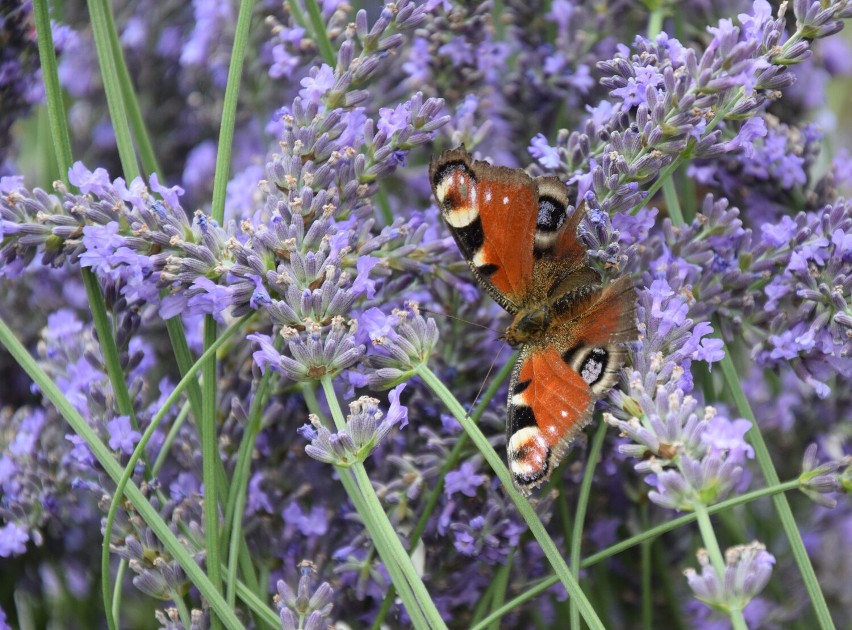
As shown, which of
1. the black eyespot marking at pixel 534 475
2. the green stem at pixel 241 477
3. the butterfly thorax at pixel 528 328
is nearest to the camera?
the black eyespot marking at pixel 534 475

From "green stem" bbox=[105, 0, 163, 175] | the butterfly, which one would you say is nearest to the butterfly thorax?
the butterfly

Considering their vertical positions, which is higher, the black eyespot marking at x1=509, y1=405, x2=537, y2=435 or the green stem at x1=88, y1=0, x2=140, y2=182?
the green stem at x1=88, y1=0, x2=140, y2=182

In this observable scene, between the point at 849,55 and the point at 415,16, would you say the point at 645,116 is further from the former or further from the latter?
the point at 849,55

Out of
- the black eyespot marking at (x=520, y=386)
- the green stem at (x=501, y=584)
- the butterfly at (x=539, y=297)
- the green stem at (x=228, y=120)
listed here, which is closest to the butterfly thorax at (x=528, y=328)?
the butterfly at (x=539, y=297)

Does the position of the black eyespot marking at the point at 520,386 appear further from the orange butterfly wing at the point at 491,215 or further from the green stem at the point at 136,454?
the green stem at the point at 136,454

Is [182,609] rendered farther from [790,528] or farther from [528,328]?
[790,528]

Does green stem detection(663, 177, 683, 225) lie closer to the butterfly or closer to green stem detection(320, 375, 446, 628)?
the butterfly
